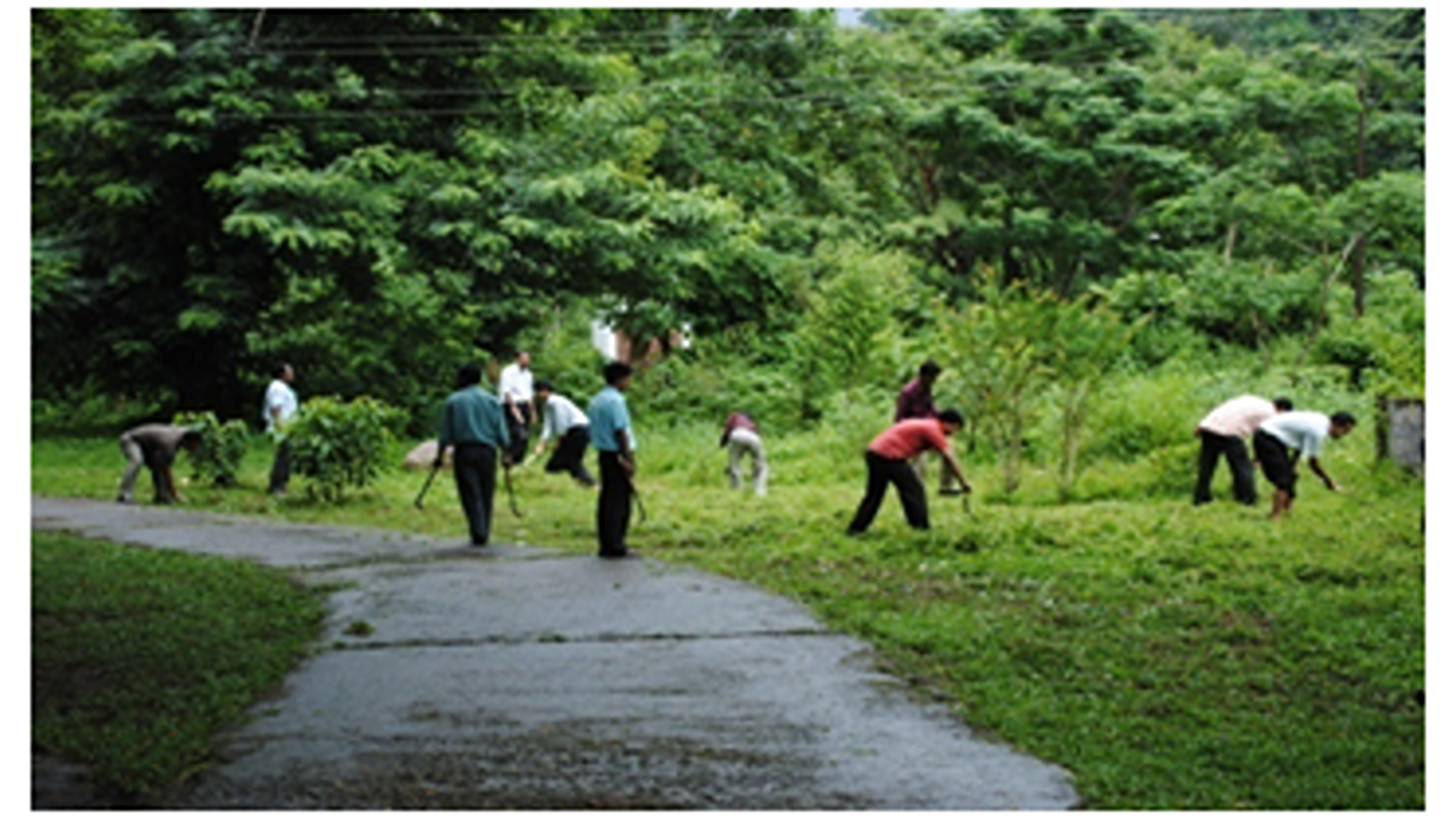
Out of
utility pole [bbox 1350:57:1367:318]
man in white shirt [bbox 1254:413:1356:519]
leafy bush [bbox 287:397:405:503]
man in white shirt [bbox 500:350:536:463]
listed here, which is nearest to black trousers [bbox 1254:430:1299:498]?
man in white shirt [bbox 1254:413:1356:519]

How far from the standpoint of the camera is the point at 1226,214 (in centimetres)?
2567

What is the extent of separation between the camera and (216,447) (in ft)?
54.8

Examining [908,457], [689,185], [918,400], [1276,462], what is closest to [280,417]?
[918,400]

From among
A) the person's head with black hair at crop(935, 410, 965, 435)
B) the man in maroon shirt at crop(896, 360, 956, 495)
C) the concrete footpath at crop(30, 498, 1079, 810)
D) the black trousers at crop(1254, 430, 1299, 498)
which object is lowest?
the concrete footpath at crop(30, 498, 1079, 810)

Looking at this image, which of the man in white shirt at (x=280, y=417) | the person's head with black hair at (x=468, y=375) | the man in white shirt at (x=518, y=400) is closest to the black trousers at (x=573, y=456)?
the man in white shirt at (x=518, y=400)

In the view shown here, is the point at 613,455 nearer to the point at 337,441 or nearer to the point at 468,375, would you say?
the point at 468,375

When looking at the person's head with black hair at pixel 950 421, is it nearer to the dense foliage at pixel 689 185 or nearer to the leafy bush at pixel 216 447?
the dense foliage at pixel 689 185

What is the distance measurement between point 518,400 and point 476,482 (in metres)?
6.51

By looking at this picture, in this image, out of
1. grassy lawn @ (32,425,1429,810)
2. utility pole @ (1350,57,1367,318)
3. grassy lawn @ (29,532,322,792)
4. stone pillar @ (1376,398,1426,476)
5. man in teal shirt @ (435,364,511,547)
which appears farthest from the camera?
utility pole @ (1350,57,1367,318)

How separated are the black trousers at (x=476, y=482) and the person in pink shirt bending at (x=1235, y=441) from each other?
6.65m

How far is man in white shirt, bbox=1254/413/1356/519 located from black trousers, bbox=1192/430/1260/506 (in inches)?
31.4

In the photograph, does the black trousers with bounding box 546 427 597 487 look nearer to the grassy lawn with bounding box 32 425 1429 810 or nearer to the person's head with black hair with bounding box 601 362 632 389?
the grassy lawn with bounding box 32 425 1429 810

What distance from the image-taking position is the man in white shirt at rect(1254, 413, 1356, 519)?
14.3 m
